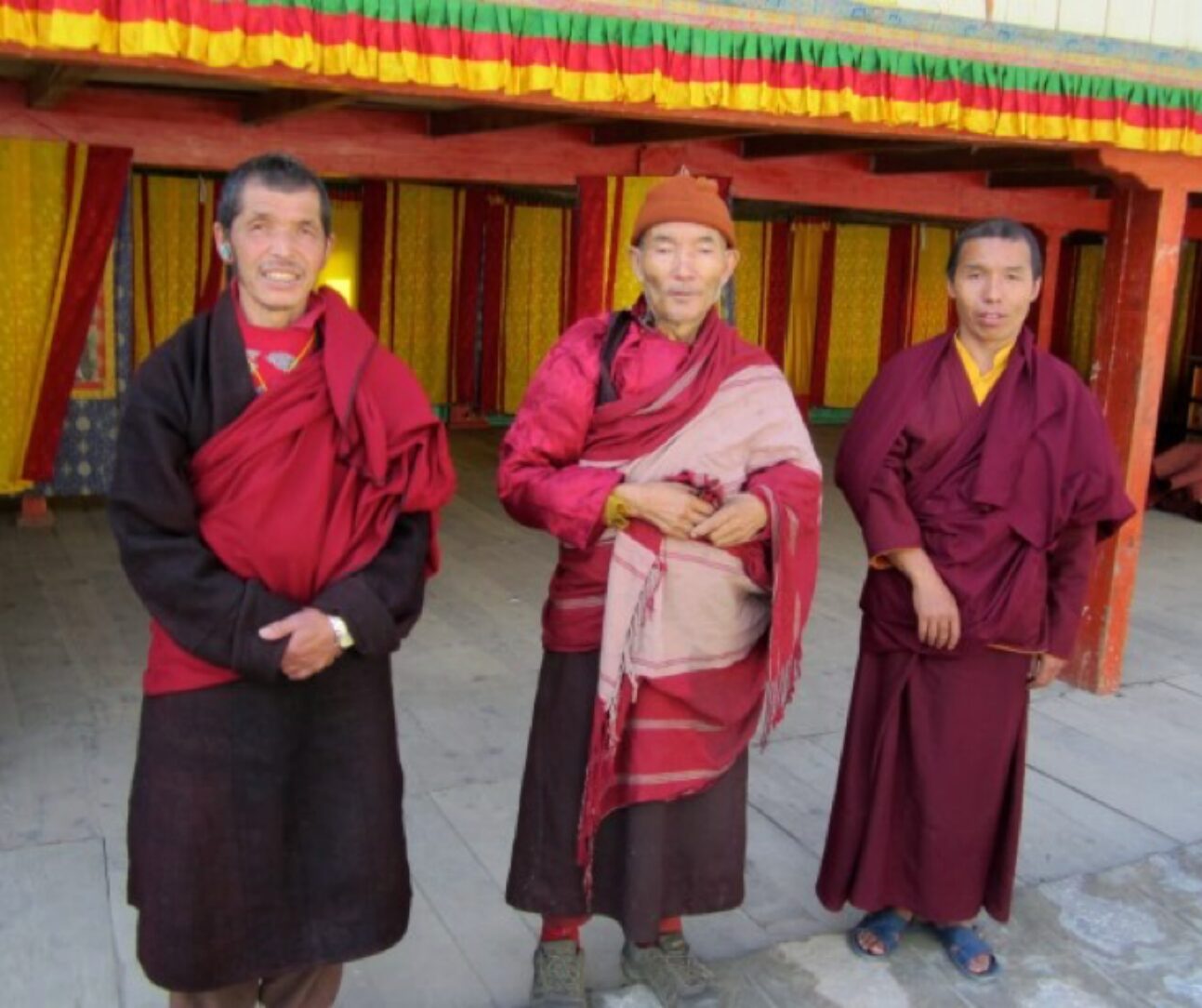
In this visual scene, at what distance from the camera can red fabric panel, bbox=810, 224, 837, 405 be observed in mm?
11484

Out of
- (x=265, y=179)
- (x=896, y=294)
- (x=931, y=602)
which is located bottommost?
(x=931, y=602)

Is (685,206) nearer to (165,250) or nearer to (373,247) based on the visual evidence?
(165,250)

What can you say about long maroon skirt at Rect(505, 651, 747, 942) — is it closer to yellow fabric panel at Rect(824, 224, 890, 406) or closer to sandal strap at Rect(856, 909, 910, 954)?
sandal strap at Rect(856, 909, 910, 954)

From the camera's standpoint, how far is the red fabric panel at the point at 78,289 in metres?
5.31

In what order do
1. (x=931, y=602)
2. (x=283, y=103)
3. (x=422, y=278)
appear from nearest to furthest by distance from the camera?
1. (x=931, y=602)
2. (x=283, y=103)
3. (x=422, y=278)

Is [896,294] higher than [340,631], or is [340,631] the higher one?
[896,294]

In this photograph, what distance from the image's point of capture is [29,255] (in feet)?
18.4

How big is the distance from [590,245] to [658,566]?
3.41 meters

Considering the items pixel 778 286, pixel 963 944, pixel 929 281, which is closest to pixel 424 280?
pixel 778 286

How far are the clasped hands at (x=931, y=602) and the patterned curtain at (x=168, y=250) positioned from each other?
6.77 m

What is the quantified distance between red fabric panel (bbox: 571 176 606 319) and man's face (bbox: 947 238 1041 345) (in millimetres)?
2868

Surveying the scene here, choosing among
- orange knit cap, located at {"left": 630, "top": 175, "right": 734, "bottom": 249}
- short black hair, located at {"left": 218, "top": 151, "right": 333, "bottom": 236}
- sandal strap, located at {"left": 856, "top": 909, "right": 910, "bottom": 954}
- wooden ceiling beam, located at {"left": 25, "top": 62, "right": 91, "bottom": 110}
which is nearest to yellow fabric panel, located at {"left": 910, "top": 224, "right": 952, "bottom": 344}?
wooden ceiling beam, located at {"left": 25, "top": 62, "right": 91, "bottom": 110}

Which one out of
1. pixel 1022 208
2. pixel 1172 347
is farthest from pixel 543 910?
pixel 1172 347

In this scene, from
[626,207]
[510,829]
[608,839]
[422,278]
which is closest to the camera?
[608,839]
